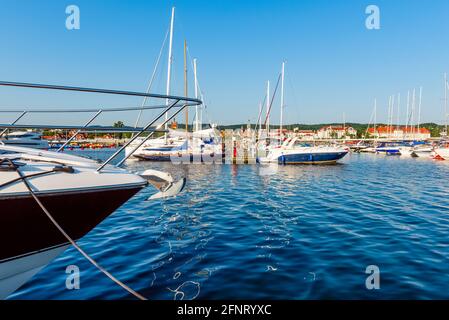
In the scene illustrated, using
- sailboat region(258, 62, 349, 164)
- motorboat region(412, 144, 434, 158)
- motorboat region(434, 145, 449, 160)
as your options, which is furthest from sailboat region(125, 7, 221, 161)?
motorboat region(412, 144, 434, 158)

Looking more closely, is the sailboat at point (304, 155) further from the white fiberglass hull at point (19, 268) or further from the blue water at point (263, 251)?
the white fiberglass hull at point (19, 268)

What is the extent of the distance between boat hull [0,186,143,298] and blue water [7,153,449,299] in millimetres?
902

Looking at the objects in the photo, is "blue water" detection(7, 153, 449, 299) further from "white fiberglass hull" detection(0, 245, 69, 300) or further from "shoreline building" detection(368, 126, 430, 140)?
"shoreline building" detection(368, 126, 430, 140)

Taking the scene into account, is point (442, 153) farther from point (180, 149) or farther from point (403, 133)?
point (403, 133)

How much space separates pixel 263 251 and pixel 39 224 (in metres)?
4.40

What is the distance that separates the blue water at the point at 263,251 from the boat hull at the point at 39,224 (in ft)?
2.96

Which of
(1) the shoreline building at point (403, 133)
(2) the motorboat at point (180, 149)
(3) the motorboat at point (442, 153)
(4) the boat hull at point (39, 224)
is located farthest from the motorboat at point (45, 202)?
(1) the shoreline building at point (403, 133)

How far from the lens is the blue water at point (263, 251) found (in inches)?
198

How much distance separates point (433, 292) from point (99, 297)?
5229 millimetres

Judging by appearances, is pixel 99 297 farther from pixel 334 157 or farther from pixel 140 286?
pixel 334 157

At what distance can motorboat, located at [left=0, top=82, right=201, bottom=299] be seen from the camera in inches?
148

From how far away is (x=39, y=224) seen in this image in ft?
13.3

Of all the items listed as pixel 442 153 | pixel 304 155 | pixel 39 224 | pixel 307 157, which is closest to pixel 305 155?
pixel 304 155
